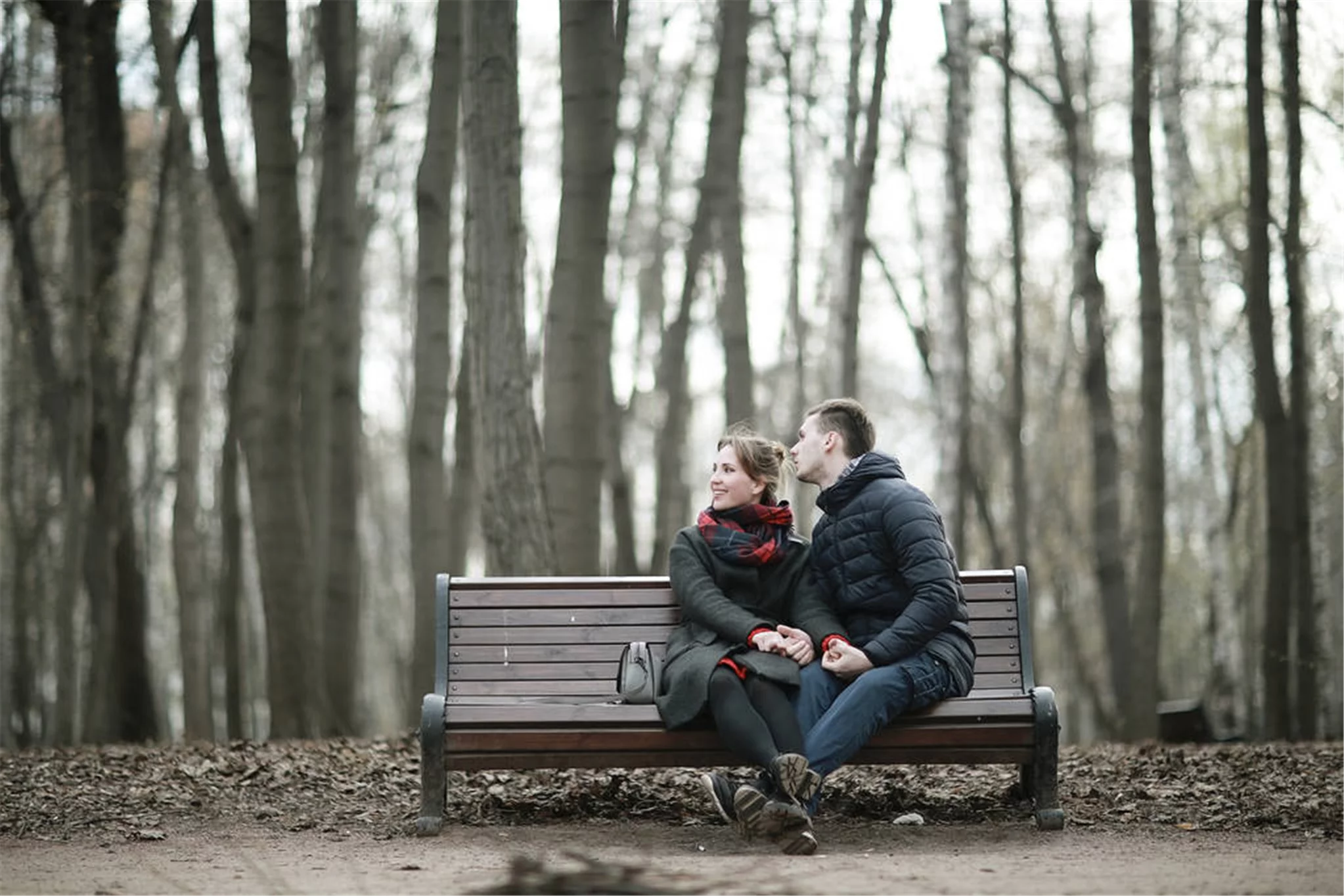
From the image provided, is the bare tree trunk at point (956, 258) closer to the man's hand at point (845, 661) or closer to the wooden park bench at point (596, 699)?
the wooden park bench at point (596, 699)

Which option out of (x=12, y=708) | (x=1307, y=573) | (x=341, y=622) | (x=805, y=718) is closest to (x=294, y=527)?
(x=341, y=622)

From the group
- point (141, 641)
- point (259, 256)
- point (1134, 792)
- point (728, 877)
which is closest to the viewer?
point (728, 877)

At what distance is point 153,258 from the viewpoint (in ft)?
52.2

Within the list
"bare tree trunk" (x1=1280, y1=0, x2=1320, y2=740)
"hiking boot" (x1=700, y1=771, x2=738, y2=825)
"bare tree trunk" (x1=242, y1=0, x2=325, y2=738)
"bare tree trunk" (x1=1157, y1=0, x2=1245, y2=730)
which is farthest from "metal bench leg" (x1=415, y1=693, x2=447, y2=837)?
"bare tree trunk" (x1=1157, y1=0, x2=1245, y2=730)

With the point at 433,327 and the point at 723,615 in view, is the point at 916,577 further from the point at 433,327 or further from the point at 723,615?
the point at 433,327

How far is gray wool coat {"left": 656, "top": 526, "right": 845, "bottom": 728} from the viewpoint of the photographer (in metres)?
5.77

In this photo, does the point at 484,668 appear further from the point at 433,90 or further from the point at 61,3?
the point at 61,3

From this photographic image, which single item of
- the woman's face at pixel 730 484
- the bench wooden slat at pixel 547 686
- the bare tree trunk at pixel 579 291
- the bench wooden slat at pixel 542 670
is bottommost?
the bench wooden slat at pixel 547 686

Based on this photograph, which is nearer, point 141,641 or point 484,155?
point 484,155

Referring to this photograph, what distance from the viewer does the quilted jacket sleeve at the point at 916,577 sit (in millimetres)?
5789

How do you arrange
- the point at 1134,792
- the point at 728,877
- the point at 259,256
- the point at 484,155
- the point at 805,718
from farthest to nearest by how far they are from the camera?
the point at 259,256, the point at 484,155, the point at 1134,792, the point at 805,718, the point at 728,877

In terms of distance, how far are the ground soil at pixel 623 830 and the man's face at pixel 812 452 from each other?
1395 mm

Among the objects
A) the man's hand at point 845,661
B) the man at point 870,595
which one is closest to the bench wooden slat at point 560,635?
the man at point 870,595

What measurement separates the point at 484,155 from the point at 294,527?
3.36 m
